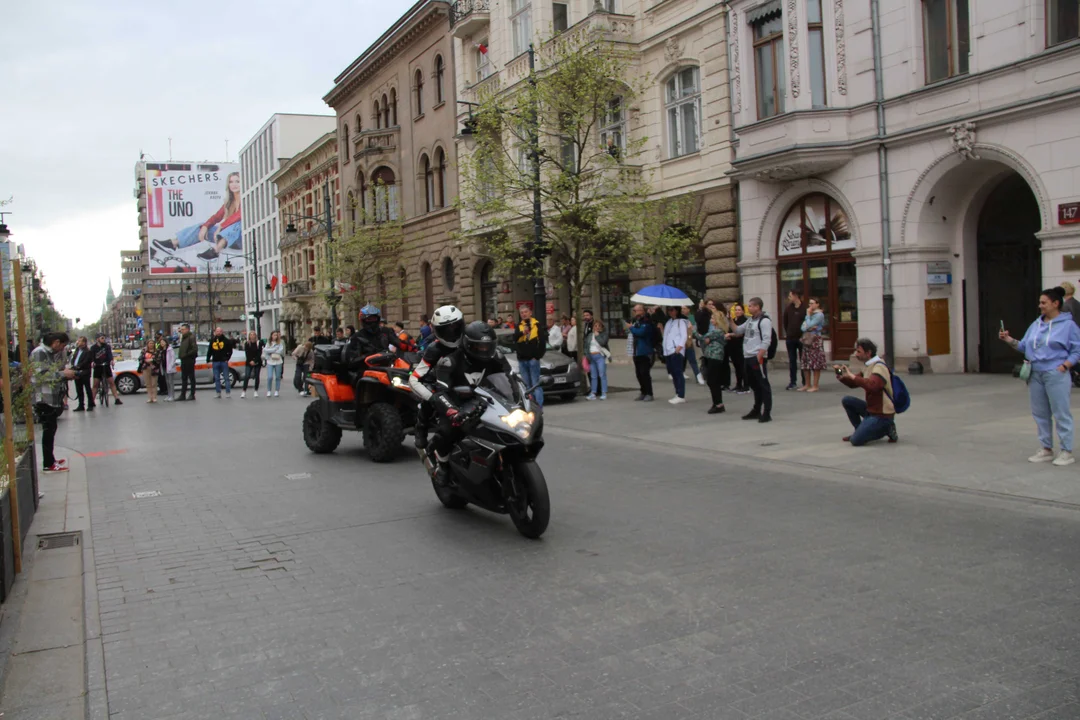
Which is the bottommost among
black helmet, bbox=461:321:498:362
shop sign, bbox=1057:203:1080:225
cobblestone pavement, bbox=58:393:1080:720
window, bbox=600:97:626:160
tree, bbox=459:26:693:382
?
cobblestone pavement, bbox=58:393:1080:720

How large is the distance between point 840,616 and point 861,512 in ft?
8.74

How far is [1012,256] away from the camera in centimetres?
1838

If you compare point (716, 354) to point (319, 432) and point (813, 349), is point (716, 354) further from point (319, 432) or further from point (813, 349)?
point (319, 432)

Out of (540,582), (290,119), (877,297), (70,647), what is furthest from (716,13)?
(290,119)

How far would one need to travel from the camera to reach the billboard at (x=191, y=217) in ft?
306

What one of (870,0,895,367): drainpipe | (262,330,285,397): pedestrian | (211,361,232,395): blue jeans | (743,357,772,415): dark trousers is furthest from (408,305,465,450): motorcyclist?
(211,361,232,395): blue jeans

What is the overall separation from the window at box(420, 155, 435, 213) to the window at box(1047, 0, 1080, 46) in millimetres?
26827

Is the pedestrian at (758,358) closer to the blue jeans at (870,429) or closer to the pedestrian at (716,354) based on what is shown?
the pedestrian at (716,354)

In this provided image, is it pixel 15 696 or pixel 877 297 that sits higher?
pixel 877 297

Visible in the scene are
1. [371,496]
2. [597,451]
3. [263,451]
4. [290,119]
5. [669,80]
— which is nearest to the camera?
[371,496]

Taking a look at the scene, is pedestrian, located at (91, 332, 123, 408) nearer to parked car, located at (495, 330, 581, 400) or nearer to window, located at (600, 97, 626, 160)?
parked car, located at (495, 330, 581, 400)

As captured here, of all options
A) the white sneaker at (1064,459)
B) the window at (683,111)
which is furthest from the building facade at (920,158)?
the white sneaker at (1064,459)

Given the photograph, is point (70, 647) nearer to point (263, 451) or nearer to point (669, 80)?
point (263, 451)

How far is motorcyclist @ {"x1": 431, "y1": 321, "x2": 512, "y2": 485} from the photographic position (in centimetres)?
702
